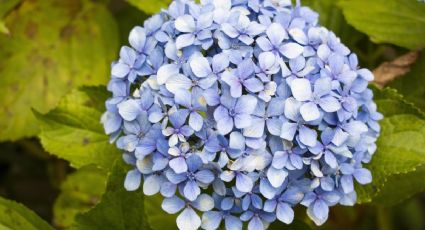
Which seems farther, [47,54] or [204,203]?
[47,54]

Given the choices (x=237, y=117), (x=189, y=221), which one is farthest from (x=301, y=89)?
(x=189, y=221)

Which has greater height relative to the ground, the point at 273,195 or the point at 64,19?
the point at 273,195

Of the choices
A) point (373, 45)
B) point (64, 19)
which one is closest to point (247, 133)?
point (373, 45)

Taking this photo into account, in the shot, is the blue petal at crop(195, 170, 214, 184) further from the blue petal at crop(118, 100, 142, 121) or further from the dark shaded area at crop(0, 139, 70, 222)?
the dark shaded area at crop(0, 139, 70, 222)

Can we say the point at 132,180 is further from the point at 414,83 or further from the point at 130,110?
the point at 414,83

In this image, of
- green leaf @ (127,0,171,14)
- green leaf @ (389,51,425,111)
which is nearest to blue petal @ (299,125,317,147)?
green leaf @ (389,51,425,111)

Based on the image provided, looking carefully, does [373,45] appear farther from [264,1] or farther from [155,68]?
[155,68]

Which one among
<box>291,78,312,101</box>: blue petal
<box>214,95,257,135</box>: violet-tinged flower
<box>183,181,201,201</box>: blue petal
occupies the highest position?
<box>291,78,312,101</box>: blue petal
